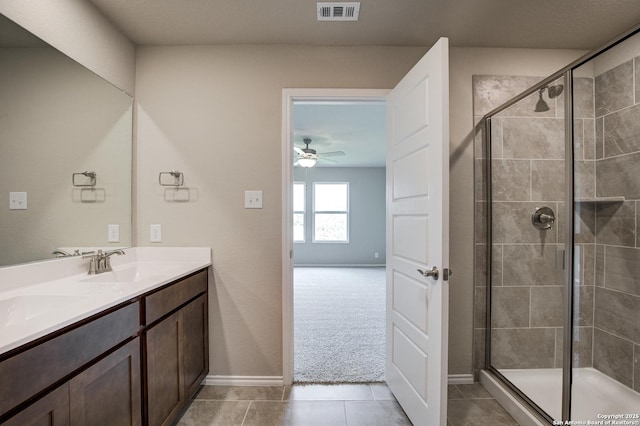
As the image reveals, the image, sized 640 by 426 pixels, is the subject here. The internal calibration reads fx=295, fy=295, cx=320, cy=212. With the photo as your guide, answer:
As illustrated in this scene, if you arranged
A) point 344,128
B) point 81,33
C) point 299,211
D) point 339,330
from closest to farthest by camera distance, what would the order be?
point 81,33 → point 339,330 → point 344,128 → point 299,211

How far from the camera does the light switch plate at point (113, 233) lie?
1971mm

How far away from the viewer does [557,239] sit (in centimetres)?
202

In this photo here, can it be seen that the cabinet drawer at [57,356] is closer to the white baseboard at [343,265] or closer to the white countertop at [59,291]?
the white countertop at [59,291]

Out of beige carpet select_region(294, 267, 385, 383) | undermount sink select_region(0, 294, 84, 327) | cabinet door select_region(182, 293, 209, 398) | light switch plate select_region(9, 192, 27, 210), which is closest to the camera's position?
undermount sink select_region(0, 294, 84, 327)

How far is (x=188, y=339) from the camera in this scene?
186 cm

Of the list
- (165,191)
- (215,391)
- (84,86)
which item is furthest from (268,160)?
(215,391)

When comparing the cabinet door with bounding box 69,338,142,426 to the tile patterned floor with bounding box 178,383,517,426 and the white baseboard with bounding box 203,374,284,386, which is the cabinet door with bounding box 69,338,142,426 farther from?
the white baseboard with bounding box 203,374,284,386

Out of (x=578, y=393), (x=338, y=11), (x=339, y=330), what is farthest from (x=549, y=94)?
(x=339, y=330)

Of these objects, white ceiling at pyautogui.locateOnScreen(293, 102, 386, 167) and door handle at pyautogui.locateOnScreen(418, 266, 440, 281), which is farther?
white ceiling at pyautogui.locateOnScreen(293, 102, 386, 167)

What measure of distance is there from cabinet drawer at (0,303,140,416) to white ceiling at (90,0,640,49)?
1.78 metres

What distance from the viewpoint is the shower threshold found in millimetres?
1805

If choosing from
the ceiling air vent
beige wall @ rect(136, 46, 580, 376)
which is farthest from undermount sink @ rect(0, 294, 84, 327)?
the ceiling air vent

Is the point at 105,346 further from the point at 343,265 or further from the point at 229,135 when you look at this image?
the point at 343,265

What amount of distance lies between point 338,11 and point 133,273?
2.12 metres
